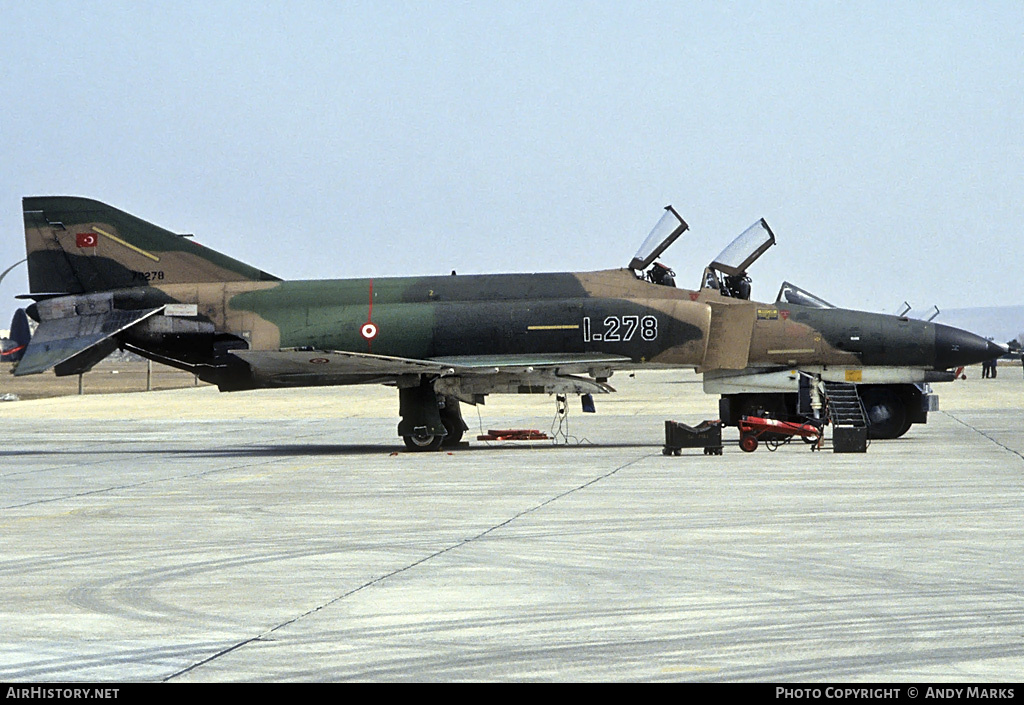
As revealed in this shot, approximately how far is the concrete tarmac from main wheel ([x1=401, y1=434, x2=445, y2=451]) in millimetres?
1740

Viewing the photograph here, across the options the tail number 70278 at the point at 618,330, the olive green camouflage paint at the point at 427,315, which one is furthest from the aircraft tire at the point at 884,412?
the tail number 70278 at the point at 618,330

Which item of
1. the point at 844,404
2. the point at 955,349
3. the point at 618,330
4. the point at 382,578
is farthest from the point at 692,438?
the point at 382,578

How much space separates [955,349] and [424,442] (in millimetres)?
9071

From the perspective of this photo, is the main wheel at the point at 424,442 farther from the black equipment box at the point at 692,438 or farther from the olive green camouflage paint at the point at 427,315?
the black equipment box at the point at 692,438

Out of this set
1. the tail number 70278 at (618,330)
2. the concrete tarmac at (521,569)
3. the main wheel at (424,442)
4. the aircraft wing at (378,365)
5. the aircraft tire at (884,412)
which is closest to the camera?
the concrete tarmac at (521,569)

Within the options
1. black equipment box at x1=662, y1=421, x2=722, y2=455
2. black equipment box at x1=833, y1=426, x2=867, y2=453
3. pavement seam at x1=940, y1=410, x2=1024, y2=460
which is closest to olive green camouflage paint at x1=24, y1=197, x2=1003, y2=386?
pavement seam at x1=940, y1=410, x2=1024, y2=460

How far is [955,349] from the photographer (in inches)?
836

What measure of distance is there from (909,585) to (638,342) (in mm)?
13031

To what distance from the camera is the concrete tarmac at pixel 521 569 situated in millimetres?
6305

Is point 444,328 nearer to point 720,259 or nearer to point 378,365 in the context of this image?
point 378,365

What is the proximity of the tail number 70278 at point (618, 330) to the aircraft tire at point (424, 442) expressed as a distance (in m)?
3.05

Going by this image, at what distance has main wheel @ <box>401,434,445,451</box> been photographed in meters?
21.4
